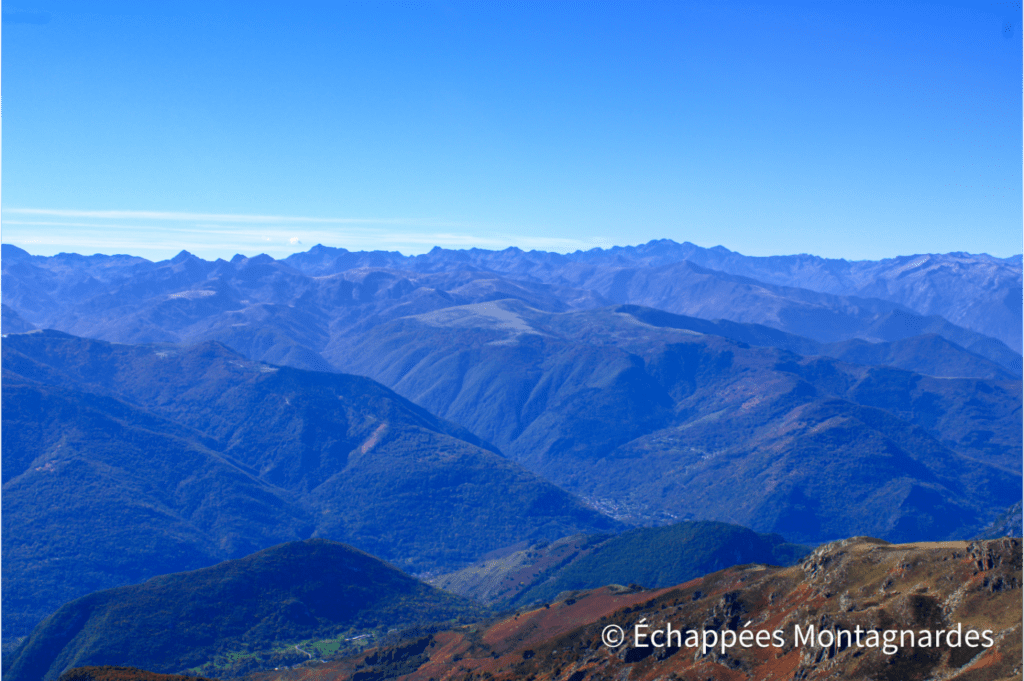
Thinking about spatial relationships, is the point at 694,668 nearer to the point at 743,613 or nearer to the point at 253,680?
the point at 743,613

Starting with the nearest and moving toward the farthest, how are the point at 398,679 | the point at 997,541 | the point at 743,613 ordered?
the point at 997,541 → the point at 743,613 → the point at 398,679

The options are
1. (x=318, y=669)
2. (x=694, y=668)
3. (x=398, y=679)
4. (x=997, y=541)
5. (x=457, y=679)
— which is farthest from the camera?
(x=318, y=669)

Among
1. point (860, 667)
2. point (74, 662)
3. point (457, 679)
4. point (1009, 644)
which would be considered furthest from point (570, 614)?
point (74, 662)

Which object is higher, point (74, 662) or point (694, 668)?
point (694, 668)

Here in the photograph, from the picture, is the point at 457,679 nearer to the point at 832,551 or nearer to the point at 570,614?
the point at 570,614

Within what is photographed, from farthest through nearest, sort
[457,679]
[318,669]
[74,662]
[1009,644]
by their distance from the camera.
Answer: [74,662], [318,669], [457,679], [1009,644]

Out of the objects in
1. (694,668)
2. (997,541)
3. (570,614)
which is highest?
(997,541)

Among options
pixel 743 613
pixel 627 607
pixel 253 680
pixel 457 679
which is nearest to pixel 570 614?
pixel 627 607

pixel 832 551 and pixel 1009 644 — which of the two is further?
pixel 832 551

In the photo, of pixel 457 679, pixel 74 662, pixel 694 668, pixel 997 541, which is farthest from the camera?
pixel 74 662
